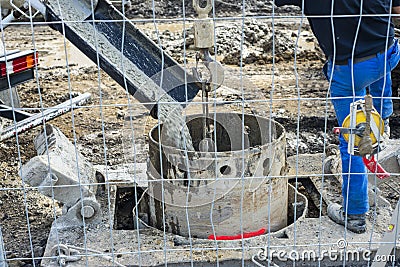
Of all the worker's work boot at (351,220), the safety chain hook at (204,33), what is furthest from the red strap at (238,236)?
the safety chain hook at (204,33)

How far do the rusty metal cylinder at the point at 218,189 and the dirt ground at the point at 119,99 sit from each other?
38 centimetres

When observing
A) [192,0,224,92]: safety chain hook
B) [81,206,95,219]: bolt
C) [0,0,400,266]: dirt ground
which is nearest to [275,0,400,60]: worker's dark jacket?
[0,0,400,266]: dirt ground

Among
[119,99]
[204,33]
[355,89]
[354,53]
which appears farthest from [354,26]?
[119,99]

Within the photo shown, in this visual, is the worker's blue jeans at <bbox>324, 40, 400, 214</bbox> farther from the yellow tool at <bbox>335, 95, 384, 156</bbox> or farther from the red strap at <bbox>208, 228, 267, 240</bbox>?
the red strap at <bbox>208, 228, 267, 240</bbox>

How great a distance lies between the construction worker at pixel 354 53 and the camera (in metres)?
3.30

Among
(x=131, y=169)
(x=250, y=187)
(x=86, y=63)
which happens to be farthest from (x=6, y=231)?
(x=86, y=63)

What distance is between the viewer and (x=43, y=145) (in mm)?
4203

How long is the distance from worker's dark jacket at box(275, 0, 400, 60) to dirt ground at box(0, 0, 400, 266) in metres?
0.34

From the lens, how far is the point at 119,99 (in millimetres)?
7375

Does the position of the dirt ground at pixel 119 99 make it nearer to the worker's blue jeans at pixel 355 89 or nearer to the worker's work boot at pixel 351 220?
the worker's blue jeans at pixel 355 89

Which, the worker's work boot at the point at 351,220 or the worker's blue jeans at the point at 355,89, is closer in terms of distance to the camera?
the worker's blue jeans at the point at 355,89

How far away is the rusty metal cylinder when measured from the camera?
3.49 meters

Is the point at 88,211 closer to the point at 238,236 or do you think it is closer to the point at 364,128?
the point at 238,236

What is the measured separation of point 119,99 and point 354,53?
4.44 meters
